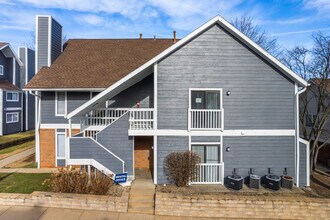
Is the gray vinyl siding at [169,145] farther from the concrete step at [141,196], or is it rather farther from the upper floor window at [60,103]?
the upper floor window at [60,103]

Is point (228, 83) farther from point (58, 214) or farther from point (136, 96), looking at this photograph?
point (58, 214)

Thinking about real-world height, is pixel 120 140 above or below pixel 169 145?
above

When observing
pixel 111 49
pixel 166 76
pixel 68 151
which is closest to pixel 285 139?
pixel 166 76

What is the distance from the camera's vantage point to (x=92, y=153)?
1099 cm

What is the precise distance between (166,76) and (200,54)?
6.43 ft

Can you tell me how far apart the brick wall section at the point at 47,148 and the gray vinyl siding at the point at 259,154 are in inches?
384

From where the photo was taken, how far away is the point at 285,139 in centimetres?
1154

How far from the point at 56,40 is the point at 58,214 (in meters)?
12.0

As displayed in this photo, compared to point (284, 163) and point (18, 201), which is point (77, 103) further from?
point (284, 163)

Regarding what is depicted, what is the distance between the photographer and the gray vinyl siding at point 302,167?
1138 cm

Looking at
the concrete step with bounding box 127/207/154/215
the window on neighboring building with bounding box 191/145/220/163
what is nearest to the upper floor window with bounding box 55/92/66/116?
the concrete step with bounding box 127/207/154/215

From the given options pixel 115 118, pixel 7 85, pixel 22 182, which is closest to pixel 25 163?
pixel 22 182

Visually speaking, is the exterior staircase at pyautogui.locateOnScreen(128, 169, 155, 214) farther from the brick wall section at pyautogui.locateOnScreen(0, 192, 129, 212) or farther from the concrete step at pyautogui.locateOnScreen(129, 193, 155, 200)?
the brick wall section at pyautogui.locateOnScreen(0, 192, 129, 212)

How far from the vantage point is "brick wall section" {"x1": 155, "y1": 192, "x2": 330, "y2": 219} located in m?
8.73
